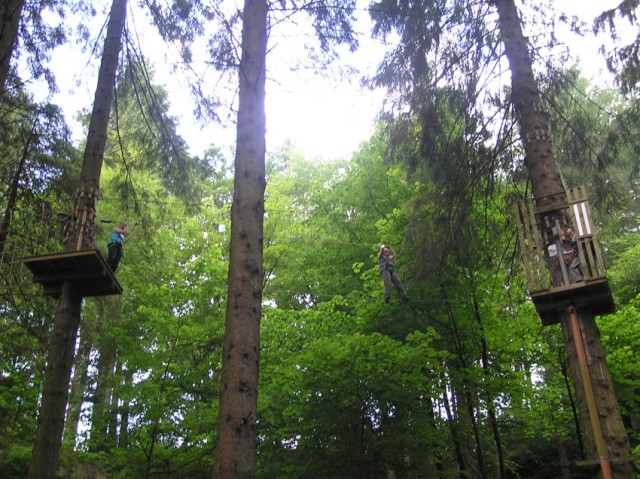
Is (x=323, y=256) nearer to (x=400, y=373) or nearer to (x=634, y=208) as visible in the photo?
(x=400, y=373)

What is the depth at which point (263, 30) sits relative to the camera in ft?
22.2

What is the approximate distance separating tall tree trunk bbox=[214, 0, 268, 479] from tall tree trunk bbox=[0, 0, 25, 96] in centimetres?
368

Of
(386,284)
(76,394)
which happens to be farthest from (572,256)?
(76,394)

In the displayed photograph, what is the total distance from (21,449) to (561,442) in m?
13.6

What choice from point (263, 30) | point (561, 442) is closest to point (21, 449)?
point (263, 30)

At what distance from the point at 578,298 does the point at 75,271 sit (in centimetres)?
592

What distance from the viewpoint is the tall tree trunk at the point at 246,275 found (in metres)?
4.44

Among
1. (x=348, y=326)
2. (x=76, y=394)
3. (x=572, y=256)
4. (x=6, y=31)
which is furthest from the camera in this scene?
(x=76, y=394)

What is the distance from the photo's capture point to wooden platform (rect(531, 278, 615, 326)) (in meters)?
5.91

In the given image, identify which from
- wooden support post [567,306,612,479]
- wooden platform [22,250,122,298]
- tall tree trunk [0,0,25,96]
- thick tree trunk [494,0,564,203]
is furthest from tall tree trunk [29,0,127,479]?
thick tree trunk [494,0,564,203]

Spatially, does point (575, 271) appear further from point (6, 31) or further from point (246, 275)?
point (6, 31)

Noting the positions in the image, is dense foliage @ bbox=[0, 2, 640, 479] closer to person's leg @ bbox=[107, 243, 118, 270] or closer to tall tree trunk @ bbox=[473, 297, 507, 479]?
tall tree trunk @ bbox=[473, 297, 507, 479]

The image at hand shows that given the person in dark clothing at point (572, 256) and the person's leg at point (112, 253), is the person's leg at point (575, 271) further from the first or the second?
the person's leg at point (112, 253)

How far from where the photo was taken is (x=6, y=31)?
7906 millimetres
